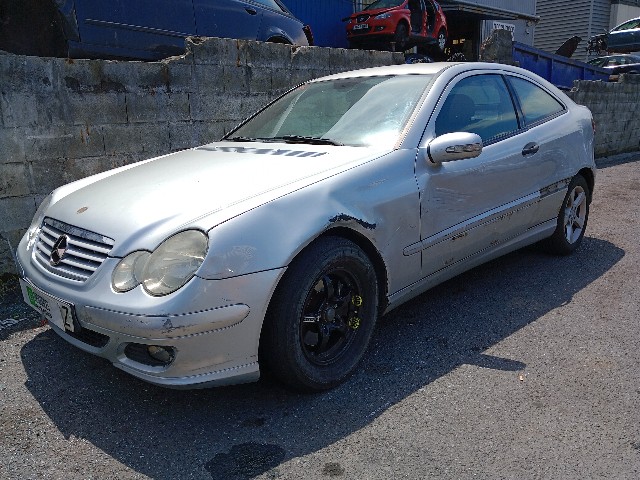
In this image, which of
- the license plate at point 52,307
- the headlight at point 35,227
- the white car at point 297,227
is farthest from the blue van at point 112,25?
the license plate at point 52,307

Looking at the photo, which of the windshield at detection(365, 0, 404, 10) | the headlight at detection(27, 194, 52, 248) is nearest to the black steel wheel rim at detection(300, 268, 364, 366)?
the headlight at detection(27, 194, 52, 248)

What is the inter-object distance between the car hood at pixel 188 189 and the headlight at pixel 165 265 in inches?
1.7

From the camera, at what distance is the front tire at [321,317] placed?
2434 mm

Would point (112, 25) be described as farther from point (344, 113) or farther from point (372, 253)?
point (372, 253)

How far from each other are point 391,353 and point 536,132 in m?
2.00

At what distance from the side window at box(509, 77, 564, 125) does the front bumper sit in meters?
2.56

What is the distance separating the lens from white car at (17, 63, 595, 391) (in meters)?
2.28

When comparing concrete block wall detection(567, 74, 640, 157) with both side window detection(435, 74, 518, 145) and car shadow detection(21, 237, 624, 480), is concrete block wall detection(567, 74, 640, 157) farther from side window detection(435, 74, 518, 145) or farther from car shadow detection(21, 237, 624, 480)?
car shadow detection(21, 237, 624, 480)

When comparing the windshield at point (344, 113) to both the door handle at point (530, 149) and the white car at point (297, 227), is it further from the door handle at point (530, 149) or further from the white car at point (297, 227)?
the door handle at point (530, 149)

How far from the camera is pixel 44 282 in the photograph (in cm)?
257

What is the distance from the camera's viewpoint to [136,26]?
5387 mm

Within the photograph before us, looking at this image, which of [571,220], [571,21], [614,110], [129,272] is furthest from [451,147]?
[571,21]

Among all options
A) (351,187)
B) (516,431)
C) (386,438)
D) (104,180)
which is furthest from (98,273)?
(516,431)

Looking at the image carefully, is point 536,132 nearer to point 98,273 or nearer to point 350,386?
point 350,386
